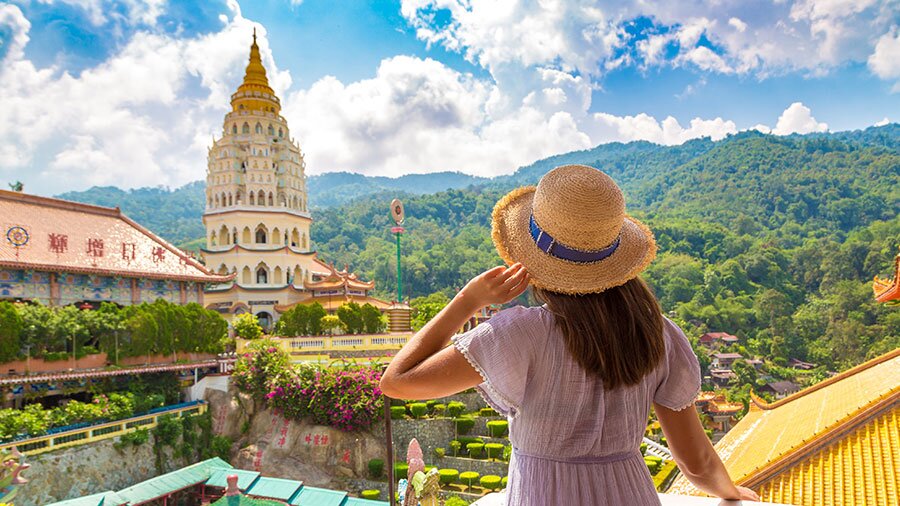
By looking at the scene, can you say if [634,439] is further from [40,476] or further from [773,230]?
[773,230]

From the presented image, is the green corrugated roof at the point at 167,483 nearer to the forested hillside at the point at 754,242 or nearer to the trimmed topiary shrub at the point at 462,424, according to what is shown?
the trimmed topiary shrub at the point at 462,424

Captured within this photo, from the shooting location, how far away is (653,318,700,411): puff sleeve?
1488 millimetres

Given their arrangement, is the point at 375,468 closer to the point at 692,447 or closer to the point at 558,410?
the point at 692,447

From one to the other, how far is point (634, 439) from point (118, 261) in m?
19.8

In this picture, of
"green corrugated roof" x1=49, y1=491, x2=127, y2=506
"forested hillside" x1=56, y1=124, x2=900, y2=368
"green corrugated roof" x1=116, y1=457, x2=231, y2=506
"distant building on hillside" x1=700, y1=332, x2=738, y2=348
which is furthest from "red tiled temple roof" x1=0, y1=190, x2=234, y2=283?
"forested hillside" x1=56, y1=124, x2=900, y2=368

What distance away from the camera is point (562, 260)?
1.36 meters

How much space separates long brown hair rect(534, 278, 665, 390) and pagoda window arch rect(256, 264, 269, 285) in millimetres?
25570

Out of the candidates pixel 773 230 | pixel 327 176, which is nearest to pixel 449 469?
pixel 773 230

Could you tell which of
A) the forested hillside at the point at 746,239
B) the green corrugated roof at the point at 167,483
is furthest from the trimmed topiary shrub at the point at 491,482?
the forested hillside at the point at 746,239

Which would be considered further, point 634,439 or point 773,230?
point 773,230

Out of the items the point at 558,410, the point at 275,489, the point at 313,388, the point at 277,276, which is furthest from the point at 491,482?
the point at 277,276

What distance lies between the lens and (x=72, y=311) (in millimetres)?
15500

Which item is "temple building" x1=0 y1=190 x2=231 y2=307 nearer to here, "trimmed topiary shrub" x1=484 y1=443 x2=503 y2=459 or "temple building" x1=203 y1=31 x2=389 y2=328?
"temple building" x1=203 y1=31 x2=389 y2=328

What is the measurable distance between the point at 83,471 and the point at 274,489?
5.09 m
